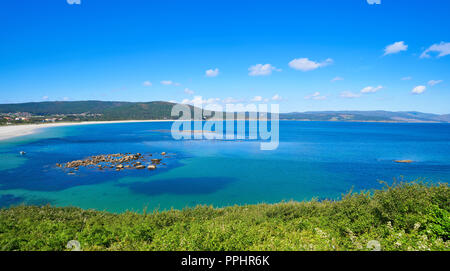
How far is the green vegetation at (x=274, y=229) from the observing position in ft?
21.2

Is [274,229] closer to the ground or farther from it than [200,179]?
farther from it

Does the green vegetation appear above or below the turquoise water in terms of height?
above

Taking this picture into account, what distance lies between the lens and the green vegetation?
6.46 m

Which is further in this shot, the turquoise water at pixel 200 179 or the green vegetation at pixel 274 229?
the turquoise water at pixel 200 179

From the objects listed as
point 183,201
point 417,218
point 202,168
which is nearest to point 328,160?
point 202,168

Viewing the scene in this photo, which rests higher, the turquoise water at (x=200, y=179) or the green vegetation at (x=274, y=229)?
the green vegetation at (x=274, y=229)

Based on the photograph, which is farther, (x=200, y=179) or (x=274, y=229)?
(x=200, y=179)

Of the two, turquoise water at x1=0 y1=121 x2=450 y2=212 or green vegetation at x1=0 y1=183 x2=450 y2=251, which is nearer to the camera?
green vegetation at x1=0 y1=183 x2=450 y2=251

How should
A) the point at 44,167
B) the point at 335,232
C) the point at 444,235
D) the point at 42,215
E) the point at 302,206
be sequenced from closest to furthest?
the point at 444,235 → the point at 335,232 → the point at 42,215 → the point at 302,206 → the point at 44,167

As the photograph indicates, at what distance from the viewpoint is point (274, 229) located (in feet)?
→ 31.6
